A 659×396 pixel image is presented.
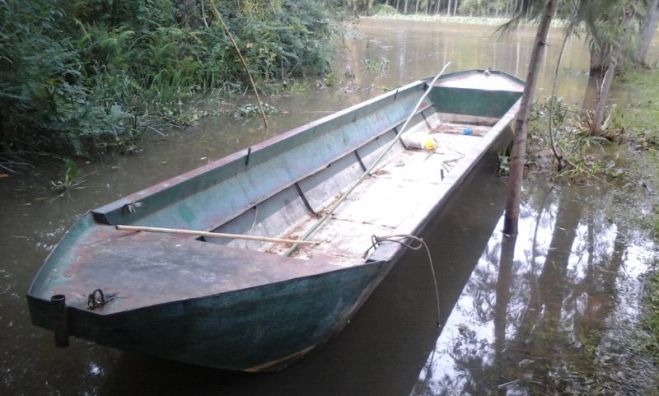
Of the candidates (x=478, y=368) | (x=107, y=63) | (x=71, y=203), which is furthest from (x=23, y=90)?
(x=478, y=368)

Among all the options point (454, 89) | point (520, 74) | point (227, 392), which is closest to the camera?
point (227, 392)

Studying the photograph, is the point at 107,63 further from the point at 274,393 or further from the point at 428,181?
the point at 274,393

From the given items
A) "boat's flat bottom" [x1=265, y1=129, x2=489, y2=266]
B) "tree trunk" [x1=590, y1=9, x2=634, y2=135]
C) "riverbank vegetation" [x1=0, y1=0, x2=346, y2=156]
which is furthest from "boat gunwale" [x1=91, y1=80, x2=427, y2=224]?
"tree trunk" [x1=590, y1=9, x2=634, y2=135]

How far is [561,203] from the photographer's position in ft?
18.5

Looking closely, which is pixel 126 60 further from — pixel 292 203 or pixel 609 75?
pixel 609 75

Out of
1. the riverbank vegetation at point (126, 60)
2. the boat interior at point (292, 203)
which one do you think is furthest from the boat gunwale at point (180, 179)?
the riverbank vegetation at point (126, 60)

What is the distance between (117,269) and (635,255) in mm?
3962

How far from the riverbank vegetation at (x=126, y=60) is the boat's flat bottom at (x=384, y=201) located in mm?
3237

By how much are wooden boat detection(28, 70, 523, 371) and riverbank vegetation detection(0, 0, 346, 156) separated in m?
2.87

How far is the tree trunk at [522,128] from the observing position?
4.23 m

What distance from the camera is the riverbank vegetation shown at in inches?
224

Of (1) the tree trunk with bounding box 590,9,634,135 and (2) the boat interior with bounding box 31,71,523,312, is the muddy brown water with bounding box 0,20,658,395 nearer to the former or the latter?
(2) the boat interior with bounding box 31,71,523,312

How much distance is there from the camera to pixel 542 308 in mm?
3863

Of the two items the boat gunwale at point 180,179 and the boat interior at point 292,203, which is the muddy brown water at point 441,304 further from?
the boat gunwale at point 180,179
